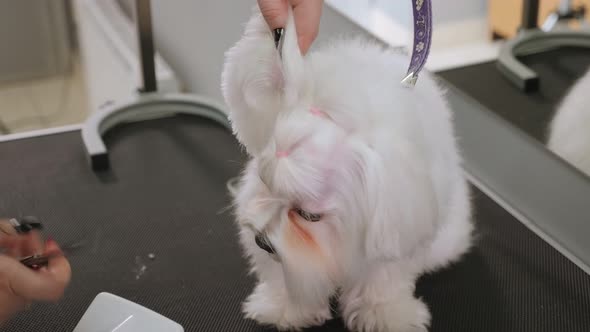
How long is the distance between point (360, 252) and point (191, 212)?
1.76 ft

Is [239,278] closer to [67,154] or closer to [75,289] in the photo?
[75,289]

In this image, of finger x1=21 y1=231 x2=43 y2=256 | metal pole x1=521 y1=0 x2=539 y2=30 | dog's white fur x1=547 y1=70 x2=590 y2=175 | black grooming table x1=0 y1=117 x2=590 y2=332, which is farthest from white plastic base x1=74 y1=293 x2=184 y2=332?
metal pole x1=521 y1=0 x2=539 y2=30

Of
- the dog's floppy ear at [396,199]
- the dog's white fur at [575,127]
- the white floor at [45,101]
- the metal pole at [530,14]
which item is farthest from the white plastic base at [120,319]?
the white floor at [45,101]

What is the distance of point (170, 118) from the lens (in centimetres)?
157

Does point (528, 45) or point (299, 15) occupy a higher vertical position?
point (299, 15)

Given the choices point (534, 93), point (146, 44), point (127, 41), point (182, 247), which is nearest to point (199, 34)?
point (127, 41)

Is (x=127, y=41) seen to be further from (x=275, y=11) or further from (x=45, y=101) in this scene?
(x=275, y=11)

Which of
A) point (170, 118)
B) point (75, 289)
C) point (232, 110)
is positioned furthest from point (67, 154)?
point (232, 110)

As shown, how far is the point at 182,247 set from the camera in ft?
3.66

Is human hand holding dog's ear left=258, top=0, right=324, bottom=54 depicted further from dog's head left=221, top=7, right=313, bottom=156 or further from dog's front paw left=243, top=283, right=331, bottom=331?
dog's front paw left=243, top=283, right=331, bottom=331

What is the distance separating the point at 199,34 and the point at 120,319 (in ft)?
4.06

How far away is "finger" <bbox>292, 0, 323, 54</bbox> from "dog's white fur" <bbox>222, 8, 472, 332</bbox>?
2 centimetres

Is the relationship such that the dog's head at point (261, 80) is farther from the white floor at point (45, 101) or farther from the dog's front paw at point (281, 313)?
the white floor at point (45, 101)

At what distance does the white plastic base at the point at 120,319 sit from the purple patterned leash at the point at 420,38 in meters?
0.44
